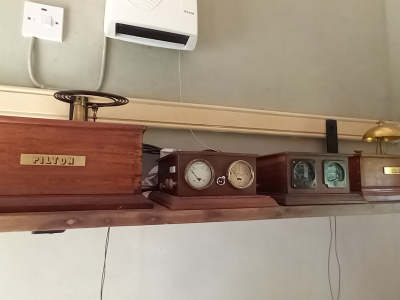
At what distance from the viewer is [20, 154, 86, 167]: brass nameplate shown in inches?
23.7

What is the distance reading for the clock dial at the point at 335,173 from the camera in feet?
2.68

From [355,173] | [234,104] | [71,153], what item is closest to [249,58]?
[234,104]

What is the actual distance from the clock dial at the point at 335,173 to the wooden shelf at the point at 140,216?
0.06 metres

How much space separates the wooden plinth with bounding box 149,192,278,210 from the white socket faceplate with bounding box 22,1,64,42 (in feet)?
1.91

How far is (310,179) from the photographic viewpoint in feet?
2.64

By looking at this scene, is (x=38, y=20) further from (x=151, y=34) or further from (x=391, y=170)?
(x=391, y=170)

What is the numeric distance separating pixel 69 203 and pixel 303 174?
56 cm

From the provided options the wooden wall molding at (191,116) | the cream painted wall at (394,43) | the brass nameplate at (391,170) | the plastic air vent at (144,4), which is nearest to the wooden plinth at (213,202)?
the wooden wall molding at (191,116)

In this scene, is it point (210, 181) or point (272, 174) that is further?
point (272, 174)

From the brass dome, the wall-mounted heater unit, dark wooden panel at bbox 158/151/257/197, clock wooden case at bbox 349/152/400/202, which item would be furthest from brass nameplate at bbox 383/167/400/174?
the wall-mounted heater unit

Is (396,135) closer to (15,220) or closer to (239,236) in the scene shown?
(239,236)

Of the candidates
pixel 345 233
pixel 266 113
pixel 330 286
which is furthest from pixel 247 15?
pixel 330 286

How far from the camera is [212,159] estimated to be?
2.38ft

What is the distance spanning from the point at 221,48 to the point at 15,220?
2.74ft
